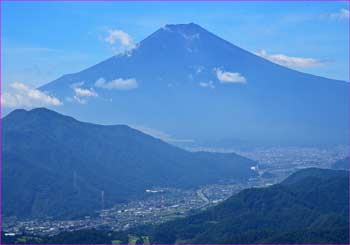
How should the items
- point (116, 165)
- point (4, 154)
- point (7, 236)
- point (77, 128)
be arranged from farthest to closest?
point (77, 128)
point (116, 165)
point (4, 154)
point (7, 236)

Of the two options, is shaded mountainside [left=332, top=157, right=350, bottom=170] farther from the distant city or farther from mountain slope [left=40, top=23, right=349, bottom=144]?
mountain slope [left=40, top=23, right=349, bottom=144]

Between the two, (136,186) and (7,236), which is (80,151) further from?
(7,236)

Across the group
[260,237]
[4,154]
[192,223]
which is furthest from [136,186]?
[260,237]

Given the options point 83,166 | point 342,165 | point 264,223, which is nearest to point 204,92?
point 342,165

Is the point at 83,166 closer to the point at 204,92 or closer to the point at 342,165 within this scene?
the point at 342,165

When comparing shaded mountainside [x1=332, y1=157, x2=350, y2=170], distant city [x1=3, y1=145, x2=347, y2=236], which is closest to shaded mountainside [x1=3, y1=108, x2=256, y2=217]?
distant city [x1=3, y1=145, x2=347, y2=236]

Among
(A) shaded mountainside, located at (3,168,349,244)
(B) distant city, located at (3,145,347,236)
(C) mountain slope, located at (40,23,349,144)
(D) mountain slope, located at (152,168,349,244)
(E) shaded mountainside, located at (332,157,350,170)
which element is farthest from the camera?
(C) mountain slope, located at (40,23,349,144)
